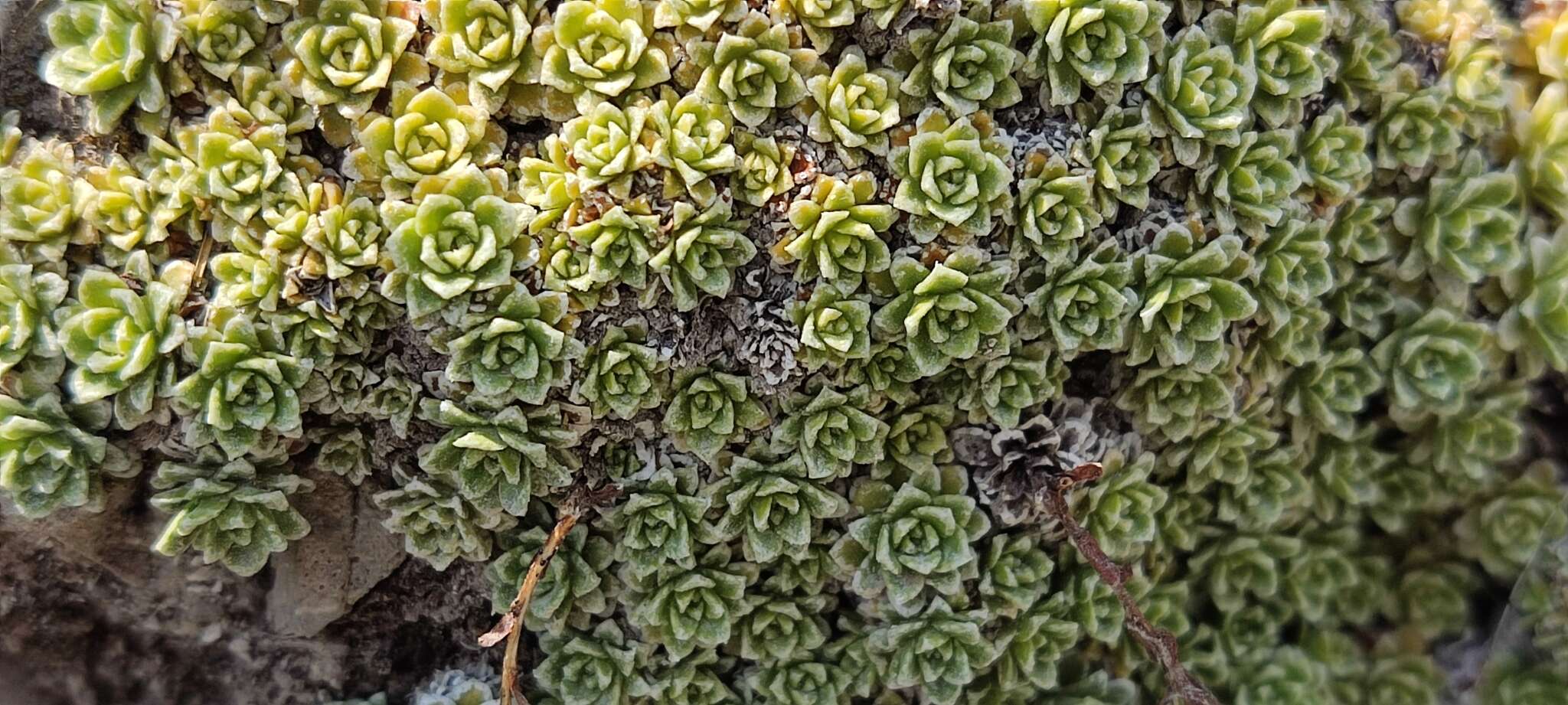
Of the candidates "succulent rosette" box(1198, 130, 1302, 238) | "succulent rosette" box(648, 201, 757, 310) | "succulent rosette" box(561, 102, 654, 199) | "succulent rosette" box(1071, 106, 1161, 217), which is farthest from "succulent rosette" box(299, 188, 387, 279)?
"succulent rosette" box(1198, 130, 1302, 238)

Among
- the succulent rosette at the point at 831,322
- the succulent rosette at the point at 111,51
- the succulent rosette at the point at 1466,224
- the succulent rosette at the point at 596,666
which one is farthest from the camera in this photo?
the succulent rosette at the point at 1466,224

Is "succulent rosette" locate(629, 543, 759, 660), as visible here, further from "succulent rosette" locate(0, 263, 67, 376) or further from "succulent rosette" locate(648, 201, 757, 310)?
"succulent rosette" locate(0, 263, 67, 376)

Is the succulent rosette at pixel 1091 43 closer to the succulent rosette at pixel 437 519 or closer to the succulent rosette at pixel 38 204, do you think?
the succulent rosette at pixel 437 519

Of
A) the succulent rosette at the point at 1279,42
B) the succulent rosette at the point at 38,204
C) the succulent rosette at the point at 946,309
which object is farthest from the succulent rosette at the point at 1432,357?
the succulent rosette at the point at 38,204

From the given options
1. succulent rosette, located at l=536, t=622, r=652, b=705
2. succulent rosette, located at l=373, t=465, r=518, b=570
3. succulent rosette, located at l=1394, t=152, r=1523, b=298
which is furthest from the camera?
succulent rosette, located at l=1394, t=152, r=1523, b=298

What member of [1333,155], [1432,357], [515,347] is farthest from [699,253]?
[1432,357]

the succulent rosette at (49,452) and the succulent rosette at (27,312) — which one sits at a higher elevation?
the succulent rosette at (27,312)

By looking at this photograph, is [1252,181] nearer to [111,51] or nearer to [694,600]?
[694,600]
